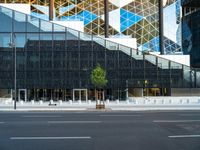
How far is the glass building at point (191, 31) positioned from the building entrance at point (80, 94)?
30985mm

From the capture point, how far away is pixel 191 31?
254 ft

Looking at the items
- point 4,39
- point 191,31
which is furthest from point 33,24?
point 191,31

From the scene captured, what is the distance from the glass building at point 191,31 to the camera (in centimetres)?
7450

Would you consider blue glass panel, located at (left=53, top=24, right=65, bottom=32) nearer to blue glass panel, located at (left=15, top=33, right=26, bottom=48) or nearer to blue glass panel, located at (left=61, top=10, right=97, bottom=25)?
blue glass panel, located at (left=15, top=33, right=26, bottom=48)

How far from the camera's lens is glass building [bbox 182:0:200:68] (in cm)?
7450

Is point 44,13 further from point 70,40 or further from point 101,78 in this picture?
point 101,78

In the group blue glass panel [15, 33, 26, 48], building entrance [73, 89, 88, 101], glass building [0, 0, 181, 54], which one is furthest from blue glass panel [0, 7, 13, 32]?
glass building [0, 0, 181, 54]

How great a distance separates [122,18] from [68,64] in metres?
24.8

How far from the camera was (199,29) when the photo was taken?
73.8 metres

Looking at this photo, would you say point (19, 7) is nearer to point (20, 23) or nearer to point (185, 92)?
point (20, 23)

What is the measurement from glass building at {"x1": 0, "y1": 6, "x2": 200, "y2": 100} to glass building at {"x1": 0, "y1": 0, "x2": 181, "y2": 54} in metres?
19.3

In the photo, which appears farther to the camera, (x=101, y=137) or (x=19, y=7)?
(x=19, y=7)

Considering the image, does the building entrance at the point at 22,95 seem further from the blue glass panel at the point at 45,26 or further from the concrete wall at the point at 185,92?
the concrete wall at the point at 185,92

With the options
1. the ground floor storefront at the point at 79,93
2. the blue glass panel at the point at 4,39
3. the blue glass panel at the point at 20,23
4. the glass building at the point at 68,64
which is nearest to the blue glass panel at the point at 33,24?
the glass building at the point at 68,64
